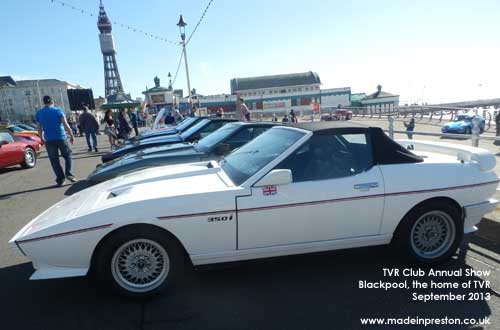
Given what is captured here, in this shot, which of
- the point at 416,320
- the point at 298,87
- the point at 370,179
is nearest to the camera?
the point at 416,320

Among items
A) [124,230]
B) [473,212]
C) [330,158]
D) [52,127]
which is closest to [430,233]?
[473,212]

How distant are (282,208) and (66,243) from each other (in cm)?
173

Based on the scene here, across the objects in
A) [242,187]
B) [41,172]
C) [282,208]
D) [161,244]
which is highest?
[242,187]

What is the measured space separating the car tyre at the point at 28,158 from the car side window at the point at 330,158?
10607mm

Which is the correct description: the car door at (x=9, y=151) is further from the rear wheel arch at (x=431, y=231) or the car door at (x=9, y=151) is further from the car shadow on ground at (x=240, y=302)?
the rear wheel arch at (x=431, y=231)

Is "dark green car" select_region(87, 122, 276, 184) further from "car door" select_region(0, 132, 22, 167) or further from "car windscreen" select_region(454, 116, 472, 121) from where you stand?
"car windscreen" select_region(454, 116, 472, 121)

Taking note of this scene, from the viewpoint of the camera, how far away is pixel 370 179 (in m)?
3.00

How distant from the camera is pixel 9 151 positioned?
10.1 meters

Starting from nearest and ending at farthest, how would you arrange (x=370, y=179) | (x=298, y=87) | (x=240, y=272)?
(x=370, y=179), (x=240, y=272), (x=298, y=87)

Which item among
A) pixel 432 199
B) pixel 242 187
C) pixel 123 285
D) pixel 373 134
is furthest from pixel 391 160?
pixel 123 285

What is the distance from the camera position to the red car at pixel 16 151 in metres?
9.99

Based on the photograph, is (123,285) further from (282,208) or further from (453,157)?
(453,157)

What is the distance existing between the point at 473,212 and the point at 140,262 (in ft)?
10.2

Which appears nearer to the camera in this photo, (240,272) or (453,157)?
(240,272)
